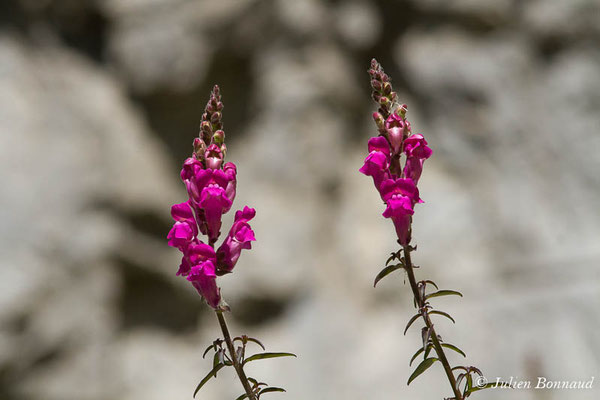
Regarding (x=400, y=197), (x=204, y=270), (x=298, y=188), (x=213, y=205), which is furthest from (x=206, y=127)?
(x=298, y=188)

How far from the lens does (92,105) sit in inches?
158

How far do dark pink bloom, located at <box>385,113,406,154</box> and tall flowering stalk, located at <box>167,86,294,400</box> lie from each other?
11.3 inches

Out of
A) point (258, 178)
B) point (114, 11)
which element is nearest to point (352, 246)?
point (258, 178)

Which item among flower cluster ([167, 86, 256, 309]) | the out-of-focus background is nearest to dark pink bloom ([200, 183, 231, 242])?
flower cluster ([167, 86, 256, 309])

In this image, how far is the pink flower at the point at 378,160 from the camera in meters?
1.09

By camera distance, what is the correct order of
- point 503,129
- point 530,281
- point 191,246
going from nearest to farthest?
point 191,246, point 530,281, point 503,129

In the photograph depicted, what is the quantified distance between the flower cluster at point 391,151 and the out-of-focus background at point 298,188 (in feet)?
8.18

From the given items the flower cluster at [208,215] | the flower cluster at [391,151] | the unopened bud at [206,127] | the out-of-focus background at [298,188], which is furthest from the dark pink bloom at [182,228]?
the out-of-focus background at [298,188]

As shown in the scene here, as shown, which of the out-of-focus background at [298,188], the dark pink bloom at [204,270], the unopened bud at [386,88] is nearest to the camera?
the dark pink bloom at [204,270]

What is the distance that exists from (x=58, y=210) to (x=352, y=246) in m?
1.80

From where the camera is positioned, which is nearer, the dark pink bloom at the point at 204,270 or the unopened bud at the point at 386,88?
the dark pink bloom at the point at 204,270

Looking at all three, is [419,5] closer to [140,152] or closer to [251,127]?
[251,127]

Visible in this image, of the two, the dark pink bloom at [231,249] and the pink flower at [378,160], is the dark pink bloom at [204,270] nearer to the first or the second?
the dark pink bloom at [231,249]

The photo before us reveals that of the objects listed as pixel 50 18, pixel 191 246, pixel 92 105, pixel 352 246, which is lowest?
pixel 191 246
